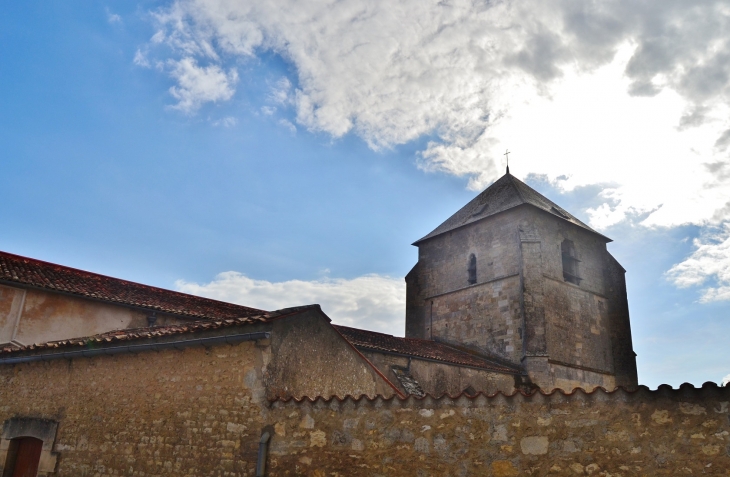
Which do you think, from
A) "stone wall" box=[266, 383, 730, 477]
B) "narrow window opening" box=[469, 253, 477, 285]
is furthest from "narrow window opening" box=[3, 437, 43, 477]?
"narrow window opening" box=[469, 253, 477, 285]

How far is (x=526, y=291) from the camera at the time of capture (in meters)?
21.2

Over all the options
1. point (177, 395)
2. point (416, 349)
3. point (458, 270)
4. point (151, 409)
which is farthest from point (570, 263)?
point (151, 409)

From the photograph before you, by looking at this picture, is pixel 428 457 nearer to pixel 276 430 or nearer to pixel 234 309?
pixel 276 430

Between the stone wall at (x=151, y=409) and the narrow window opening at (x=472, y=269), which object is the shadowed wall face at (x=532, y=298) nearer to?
the narrow window opening at (x=472, y=269)

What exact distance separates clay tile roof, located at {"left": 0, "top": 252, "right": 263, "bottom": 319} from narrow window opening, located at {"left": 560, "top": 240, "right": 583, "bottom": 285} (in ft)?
45.2

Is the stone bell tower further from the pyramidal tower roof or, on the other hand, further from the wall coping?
the wall coping

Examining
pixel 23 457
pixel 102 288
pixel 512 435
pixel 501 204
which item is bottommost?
pixel 23 457

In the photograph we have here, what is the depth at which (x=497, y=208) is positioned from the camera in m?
23.8

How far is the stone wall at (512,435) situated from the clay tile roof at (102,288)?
820 centimetres

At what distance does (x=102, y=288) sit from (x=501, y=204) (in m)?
16.3

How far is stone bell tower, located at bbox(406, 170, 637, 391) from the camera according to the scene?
2119 centimetres

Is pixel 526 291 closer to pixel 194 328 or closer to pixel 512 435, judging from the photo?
pixel 194 328

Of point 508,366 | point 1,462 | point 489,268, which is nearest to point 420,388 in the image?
point 508,366

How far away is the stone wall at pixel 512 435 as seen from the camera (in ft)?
18.8
